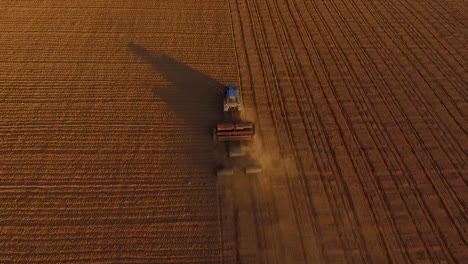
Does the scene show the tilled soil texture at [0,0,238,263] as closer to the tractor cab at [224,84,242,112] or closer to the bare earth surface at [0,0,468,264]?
the bare earth surface at [0,0,468,264]

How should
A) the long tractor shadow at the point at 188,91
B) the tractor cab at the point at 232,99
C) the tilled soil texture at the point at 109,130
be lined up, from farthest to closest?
the long tractor shadow at the point at 188,91 < the tractor cab at the point at 232,99 < the tilled soil texture at the point at 109,130

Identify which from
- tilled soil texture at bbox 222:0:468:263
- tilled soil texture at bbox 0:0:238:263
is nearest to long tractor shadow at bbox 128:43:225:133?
tilled soil texture at bbox 0:0:238:263

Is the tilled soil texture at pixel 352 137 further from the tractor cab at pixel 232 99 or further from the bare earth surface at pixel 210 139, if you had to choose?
the tractor cab at pixel 232 99

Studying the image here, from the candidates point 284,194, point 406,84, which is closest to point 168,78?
point 284,194

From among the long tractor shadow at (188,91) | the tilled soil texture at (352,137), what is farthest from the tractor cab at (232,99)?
the tilled soil texture at (352,137)

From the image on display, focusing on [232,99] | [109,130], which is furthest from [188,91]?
[109,130]

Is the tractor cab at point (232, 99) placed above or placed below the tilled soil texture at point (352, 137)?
above

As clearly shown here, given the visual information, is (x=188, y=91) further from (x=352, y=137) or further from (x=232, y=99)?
(x=352, y=137)
